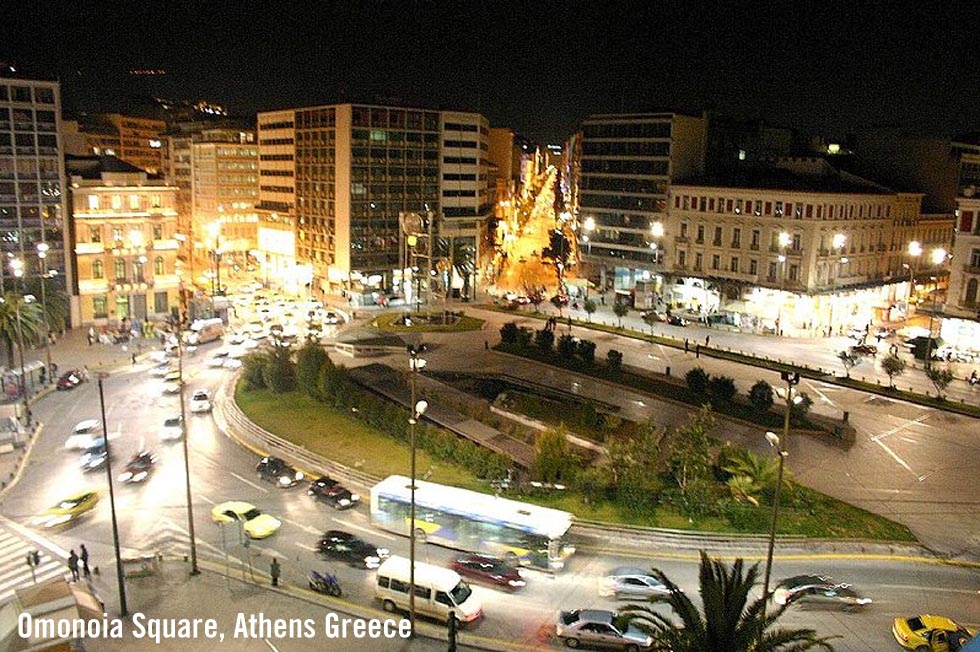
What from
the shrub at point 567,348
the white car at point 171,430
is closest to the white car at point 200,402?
the white car at point 171,430

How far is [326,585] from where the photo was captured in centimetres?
2750

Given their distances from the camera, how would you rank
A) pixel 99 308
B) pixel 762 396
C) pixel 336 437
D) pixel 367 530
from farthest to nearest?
pixel 99 308 → pixel 762 396 → pixel 336 437 → pixel 367 530

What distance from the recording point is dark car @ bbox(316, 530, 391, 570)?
98.2 ft

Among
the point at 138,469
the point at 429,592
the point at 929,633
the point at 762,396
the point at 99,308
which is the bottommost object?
the point at 138,469

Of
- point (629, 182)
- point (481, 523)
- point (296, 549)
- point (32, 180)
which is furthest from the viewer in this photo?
point (629, 182)

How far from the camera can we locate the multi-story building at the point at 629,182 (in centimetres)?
8331

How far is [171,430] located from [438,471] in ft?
55.5

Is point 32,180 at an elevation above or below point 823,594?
above

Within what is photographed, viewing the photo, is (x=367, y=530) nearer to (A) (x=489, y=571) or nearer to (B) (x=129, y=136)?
(A) (x=489, y=571)

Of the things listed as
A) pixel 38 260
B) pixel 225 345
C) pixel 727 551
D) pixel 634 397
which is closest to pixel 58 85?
pixel 38 260

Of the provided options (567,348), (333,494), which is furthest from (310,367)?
(567,348)

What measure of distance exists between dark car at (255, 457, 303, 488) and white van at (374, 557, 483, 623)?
12.3 m

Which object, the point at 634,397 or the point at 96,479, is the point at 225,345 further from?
the point at 634,397

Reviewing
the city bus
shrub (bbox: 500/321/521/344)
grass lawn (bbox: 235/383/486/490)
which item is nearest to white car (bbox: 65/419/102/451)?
grass lawn (bbox: 235/383/486/490)
